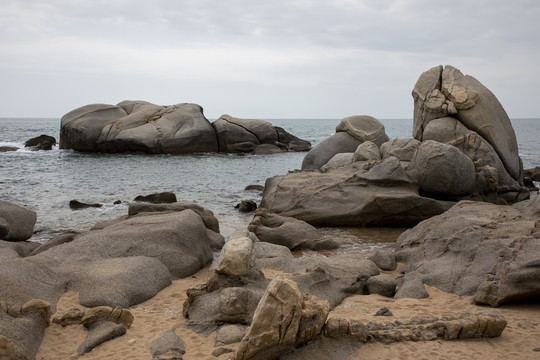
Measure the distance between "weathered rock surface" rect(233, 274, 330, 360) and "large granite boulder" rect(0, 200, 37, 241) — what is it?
8.30 meters

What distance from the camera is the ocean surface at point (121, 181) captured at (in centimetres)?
1477

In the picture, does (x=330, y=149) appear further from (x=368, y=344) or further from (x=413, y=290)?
(x=368, y=344)

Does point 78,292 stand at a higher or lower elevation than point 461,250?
lower

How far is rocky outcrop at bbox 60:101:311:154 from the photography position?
3238 centimetres

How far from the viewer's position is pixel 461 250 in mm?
7980

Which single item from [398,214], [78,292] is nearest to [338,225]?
[398,214]

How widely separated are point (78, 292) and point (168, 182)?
15.5 m

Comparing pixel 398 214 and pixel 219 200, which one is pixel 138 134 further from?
pixel 398 214

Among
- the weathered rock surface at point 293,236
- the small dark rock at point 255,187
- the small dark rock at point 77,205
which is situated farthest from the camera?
the small dark rock at point 255,187

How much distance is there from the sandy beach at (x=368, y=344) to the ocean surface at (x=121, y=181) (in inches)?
202

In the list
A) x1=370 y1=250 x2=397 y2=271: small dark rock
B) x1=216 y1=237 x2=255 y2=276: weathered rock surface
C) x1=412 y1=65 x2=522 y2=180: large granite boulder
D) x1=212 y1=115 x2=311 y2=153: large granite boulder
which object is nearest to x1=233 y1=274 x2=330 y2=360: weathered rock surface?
x1=216 y1=237 x2=255 y2=276: weathered rock surface

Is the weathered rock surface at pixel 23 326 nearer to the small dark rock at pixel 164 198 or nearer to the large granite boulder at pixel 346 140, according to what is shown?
the small dark rock at pixel 164 198

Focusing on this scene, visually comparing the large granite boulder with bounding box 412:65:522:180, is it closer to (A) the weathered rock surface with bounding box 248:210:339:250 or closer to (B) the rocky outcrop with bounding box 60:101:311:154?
(A) the weathered rock surface with bounding box 248:210:339:250

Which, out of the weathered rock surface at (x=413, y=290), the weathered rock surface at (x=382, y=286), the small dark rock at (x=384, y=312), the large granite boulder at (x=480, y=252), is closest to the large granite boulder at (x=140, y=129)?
the large granite boulder at (x=480, y=252)
